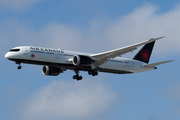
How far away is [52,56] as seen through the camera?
202 feet

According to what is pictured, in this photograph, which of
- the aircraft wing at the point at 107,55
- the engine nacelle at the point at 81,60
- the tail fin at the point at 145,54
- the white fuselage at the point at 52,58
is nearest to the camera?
the white fuselage at the point at 52,58

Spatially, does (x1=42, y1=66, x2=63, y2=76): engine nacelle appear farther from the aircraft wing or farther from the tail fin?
the tail fin

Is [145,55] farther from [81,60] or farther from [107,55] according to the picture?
[81,60]

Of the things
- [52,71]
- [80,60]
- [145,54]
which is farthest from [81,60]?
[145,54]

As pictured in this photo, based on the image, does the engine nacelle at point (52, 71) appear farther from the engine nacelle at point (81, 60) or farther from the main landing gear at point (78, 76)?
the engine nacelle at point (81, 60)

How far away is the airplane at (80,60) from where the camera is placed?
197ft

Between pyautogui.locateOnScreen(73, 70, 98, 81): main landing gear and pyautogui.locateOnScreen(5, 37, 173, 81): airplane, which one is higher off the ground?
pyautogui.locateOnScreen(5, 37, 173, 81): airplane

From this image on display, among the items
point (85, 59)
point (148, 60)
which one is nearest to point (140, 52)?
point (148, 60)

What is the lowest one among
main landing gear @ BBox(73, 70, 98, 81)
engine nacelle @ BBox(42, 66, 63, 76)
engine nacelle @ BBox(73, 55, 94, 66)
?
main landing gear @ BBox(73, 70, 98, 81)

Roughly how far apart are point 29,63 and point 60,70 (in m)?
9.90

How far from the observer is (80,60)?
204 ft

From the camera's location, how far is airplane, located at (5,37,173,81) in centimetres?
6009

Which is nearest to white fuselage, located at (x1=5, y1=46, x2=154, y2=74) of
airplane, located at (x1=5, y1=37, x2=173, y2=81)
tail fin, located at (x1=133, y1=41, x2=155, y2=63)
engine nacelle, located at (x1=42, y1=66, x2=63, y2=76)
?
airplane, located at (x1=5, y1=37, x2=173, y2=81)

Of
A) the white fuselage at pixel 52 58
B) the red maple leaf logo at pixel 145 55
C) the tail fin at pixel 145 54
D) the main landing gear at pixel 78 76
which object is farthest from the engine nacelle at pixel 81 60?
the red maple leaf logo at pixel 145 55
